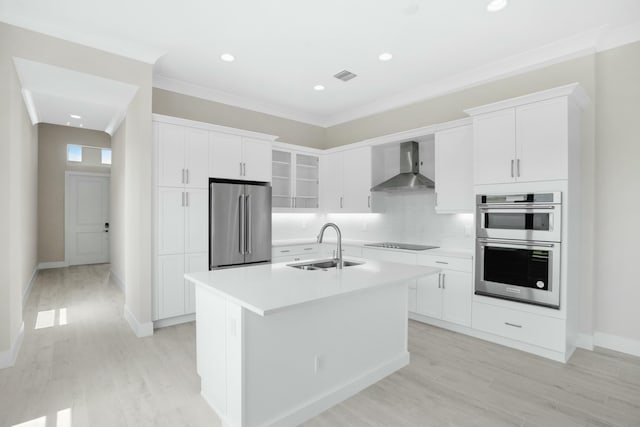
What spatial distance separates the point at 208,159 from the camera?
13.5 feet

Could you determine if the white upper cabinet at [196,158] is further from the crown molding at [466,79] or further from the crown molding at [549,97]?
the crown molding at [549,97]

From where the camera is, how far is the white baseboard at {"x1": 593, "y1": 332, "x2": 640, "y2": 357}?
306 centimetres

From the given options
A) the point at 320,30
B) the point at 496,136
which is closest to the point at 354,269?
the point at 496,136

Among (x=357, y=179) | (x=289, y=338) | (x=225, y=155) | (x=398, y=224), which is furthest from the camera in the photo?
(x=357, y=179)

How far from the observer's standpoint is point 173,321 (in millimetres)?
3883

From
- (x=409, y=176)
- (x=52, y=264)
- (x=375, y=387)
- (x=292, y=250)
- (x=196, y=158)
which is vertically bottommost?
(x=375, y=387)

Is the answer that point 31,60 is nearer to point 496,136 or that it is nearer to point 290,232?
point 290,232

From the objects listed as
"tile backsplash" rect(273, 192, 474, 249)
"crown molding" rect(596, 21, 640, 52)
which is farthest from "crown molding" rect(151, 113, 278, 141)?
"crown molding" rect(596, 21, 640, 52)

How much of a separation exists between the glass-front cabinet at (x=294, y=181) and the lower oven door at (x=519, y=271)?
2.82 meters

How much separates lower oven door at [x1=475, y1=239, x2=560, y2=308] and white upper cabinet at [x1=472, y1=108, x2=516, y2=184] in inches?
26.4

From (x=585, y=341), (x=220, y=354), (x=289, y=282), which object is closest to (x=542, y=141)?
(x=585, y=341)

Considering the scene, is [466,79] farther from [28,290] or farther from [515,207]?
[28,290]

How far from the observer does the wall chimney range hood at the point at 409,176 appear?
4324 mm

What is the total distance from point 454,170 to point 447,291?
142 centimetres
